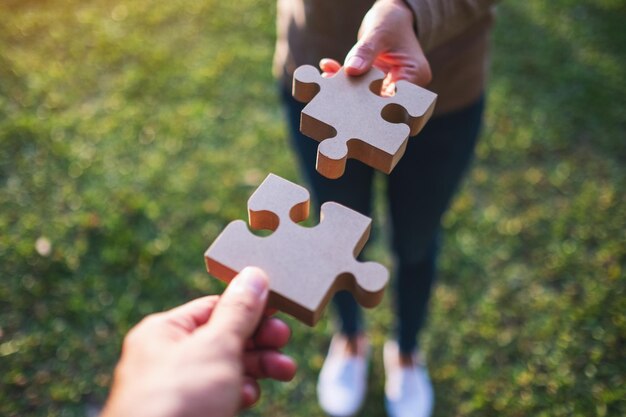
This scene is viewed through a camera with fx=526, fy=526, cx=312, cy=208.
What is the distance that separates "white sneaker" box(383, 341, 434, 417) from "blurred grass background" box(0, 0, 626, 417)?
0.31 feet

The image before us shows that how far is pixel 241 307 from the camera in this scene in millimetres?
1085

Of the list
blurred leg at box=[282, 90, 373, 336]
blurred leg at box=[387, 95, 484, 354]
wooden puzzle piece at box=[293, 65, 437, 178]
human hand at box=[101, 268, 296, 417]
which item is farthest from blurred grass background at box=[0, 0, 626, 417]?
wooden puzzle piece at box=[293, 65, 437, 178]

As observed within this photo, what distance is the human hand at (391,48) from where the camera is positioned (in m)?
1.33

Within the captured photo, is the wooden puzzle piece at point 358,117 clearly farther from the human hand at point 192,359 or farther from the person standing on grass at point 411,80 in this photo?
the human hand at point 192,359

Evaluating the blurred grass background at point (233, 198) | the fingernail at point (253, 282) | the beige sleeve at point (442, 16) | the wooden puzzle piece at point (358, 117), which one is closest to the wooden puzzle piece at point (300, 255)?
the fingernail at point (253, 282)

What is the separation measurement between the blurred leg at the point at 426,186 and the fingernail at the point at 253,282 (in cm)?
88

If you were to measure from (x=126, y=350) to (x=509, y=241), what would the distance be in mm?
2489

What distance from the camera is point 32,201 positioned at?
3.19 meters

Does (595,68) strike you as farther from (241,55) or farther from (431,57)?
(431,57)

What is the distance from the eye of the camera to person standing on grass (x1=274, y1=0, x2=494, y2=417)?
4.58 ft

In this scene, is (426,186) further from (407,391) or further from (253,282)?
(407,391)

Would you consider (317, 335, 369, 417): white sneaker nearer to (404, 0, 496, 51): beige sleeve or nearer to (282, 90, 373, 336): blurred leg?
(282, 90, 373, 336): blurred leg

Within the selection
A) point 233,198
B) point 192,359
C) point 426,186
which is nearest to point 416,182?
point 426,186

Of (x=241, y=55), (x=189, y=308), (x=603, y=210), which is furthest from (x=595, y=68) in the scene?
(x=189, y=308)
